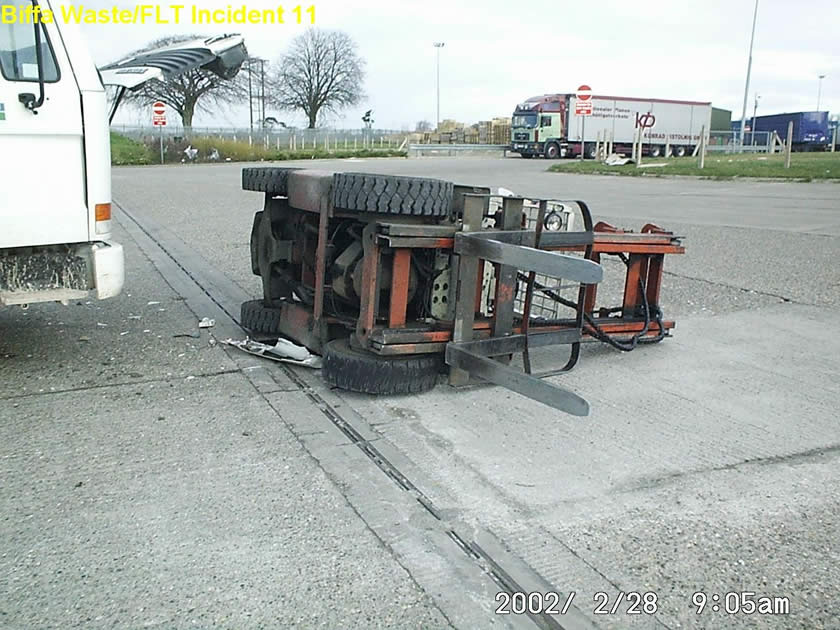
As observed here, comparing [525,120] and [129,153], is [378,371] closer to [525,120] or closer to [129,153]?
[129,153]

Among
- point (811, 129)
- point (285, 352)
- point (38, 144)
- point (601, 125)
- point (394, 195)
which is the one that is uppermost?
point (811, 129)

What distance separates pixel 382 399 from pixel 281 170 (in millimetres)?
1860

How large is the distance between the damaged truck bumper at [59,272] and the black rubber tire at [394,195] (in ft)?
4.86

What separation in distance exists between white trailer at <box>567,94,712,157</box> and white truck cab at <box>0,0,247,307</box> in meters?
48.2

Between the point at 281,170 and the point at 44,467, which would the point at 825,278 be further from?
the point at 44,467

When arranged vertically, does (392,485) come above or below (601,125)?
below

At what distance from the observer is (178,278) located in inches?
322

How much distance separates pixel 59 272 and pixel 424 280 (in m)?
2.13

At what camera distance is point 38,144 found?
439 centimetres

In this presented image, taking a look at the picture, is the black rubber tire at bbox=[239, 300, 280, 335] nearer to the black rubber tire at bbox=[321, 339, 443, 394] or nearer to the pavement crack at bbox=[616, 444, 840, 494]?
the black rubber tire at bbox=[321, 339, 443, 394]

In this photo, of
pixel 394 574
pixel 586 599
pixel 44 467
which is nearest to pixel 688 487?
pixel 586 599

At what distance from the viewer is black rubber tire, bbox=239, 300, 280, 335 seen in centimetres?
559

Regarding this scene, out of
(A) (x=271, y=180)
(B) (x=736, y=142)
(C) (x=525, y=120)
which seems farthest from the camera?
(B) (x=736, y=142)

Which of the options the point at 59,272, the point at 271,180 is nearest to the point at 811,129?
the point at 271,180
